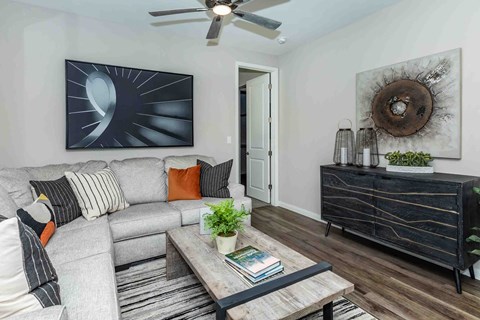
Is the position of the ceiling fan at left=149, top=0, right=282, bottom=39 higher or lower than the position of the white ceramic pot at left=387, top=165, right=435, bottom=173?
higher

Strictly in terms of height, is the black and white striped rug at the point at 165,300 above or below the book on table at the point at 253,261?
below

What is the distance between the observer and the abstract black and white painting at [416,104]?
90.3 inches

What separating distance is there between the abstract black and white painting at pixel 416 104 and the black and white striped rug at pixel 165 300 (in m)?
1.70

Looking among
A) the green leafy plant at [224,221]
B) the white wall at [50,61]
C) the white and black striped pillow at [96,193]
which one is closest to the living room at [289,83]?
the white wall at [50,61]

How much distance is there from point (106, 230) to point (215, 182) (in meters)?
1.30

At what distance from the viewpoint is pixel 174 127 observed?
3549 mm

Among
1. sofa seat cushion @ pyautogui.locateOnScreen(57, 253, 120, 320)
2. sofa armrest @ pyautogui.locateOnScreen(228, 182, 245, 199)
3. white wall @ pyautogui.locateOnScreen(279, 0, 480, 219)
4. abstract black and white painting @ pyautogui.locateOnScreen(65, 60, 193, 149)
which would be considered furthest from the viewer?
sofa armrest @ pyautogui.locateOnScreen(228, 182, 245, 199)

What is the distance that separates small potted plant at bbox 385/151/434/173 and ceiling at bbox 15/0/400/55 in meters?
1.60

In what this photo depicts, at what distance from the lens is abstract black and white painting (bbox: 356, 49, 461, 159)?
229 cm

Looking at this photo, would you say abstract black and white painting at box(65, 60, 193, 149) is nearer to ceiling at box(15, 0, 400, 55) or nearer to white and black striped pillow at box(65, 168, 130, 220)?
ceiling at box(15, 0, 400, 55)

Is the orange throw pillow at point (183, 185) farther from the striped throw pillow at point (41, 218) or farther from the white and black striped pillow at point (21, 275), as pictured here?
the white and black striped pillow at point (21, 275)

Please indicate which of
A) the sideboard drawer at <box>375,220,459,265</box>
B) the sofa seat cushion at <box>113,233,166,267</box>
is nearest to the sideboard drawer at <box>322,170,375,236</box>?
the sideboard drawer at <box>375,220,459,265</box>

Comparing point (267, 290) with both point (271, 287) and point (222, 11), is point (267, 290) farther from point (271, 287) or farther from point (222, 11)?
point (222, 11)

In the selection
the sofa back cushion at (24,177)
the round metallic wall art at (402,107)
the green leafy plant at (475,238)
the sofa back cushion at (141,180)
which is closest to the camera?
the green leafy plant at (475,238)
